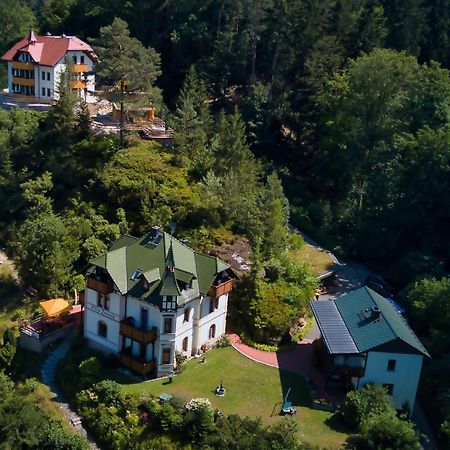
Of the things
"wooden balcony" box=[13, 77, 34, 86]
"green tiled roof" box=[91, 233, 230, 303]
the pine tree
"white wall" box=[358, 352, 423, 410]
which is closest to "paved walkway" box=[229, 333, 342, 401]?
Answer: "white wall" box=[358, 352, 423, 410]

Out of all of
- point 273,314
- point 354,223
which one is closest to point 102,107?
point 354,223

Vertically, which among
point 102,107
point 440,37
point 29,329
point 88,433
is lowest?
point 88,433

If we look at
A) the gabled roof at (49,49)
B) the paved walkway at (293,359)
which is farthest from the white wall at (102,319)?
the gabled roof at (49,49)

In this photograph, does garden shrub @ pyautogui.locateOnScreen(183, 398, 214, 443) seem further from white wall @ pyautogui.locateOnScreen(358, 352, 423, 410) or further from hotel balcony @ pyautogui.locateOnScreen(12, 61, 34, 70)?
hotel balcony @ pyautogui.locateOnScreen(12, 61, 34, 70)

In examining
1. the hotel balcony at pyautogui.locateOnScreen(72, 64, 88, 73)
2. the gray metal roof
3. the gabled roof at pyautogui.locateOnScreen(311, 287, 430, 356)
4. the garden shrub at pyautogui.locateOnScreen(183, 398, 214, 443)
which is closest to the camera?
the garden shrub at pyautogui.locateOnScreen(183, 398, 214, 443)

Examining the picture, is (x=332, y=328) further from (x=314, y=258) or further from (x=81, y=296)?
(x=81, y=296)

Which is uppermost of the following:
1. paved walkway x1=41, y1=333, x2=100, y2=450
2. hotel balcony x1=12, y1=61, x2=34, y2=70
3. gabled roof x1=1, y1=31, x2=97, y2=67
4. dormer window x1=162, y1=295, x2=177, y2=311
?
gabled roof x1=1, y1=31, x2=97, y2=67

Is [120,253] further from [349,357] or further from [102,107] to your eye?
[102,107]
